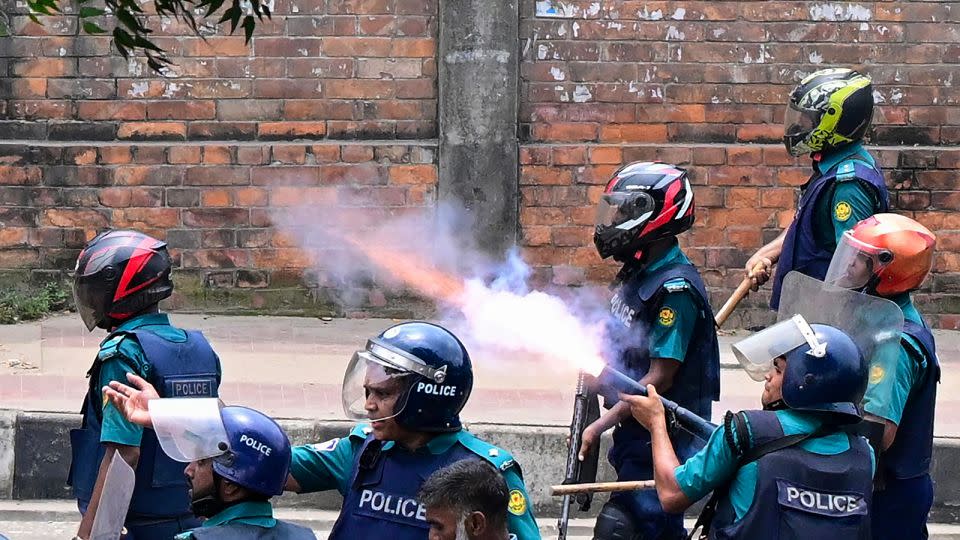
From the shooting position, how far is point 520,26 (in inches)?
393

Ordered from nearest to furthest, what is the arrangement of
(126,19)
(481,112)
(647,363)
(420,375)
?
(126,19) < (420,375) < (647,363) < (481,112)

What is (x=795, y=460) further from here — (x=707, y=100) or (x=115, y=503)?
(x=707, y=100)

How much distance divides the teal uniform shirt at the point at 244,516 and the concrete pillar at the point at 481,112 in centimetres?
628

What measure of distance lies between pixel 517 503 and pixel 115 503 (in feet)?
3.31

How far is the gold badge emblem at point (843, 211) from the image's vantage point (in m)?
6.23

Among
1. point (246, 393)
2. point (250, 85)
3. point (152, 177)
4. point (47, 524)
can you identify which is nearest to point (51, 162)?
point (152, 177)

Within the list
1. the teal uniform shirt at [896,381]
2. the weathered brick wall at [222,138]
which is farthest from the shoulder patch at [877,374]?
the weathered brick wall at [222,138]

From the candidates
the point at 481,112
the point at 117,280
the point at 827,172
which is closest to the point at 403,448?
the point at 117,280

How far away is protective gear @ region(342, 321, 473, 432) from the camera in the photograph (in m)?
4.15

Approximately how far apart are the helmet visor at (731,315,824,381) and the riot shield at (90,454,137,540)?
173 cm

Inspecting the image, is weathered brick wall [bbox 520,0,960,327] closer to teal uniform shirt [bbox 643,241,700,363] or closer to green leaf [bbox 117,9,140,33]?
teal uniform shirt [bbox 643,241,700,363]

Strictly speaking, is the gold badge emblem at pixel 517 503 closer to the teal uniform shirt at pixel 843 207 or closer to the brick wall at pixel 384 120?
the teal uniform shirt at pixel 843 207

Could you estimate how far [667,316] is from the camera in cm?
546

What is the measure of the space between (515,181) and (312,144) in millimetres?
1304
